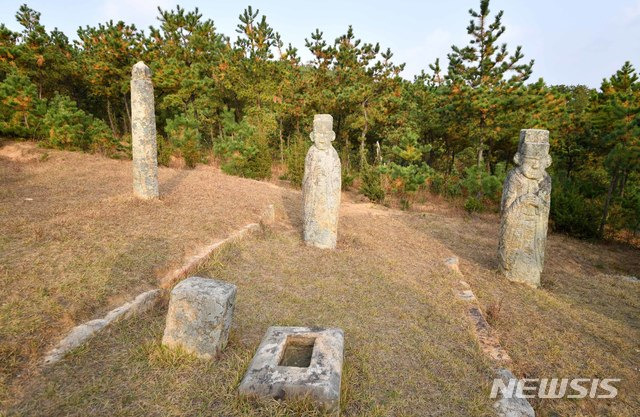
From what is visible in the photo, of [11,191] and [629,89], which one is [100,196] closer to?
[11,191]

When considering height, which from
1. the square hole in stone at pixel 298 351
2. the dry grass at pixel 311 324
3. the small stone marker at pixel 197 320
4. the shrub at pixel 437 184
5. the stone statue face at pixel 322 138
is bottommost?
the dry grass at pixel 311 324

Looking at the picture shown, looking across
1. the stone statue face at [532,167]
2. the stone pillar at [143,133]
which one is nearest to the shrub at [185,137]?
the stone pillar at [143,133]

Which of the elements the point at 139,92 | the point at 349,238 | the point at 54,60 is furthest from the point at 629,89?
the point at 54,60

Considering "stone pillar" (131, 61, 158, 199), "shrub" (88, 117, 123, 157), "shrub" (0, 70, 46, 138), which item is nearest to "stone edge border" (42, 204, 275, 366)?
"stone pillar" (131, 61, 158, 199)

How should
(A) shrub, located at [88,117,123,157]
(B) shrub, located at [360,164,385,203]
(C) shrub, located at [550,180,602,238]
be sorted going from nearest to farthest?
1. (C) shrub, located at [550,180,602,238]
2. (B) shrub, located at [360,164,385,203]
3. (A) shrub, located at [88,117,123,157]

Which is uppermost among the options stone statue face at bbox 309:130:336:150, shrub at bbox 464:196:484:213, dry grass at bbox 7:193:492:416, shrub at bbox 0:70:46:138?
shrub at bbox 0:70:46:138

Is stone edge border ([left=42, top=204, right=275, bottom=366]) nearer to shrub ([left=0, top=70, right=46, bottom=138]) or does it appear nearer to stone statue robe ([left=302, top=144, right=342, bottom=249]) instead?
stone statue robe ([left=302, top=144, right=342, bottom=249])

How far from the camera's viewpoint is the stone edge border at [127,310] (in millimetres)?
2943

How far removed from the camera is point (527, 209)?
5559 mm

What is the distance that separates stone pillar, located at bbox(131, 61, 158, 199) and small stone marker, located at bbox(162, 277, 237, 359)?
189 inches

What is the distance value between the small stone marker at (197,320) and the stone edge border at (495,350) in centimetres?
239

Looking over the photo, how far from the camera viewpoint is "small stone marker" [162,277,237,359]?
3.02m

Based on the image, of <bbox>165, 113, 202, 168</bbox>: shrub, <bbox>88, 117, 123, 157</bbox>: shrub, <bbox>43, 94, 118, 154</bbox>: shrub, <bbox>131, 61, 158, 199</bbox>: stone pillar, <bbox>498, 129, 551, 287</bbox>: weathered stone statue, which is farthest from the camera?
<bbox>165, 113, 202, 168</bbox>: shrub

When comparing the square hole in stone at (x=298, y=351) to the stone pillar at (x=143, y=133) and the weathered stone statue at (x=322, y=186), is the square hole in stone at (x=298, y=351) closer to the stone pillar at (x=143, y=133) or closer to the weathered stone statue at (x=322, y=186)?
the weathered stone statue at (x=322, y=186)
